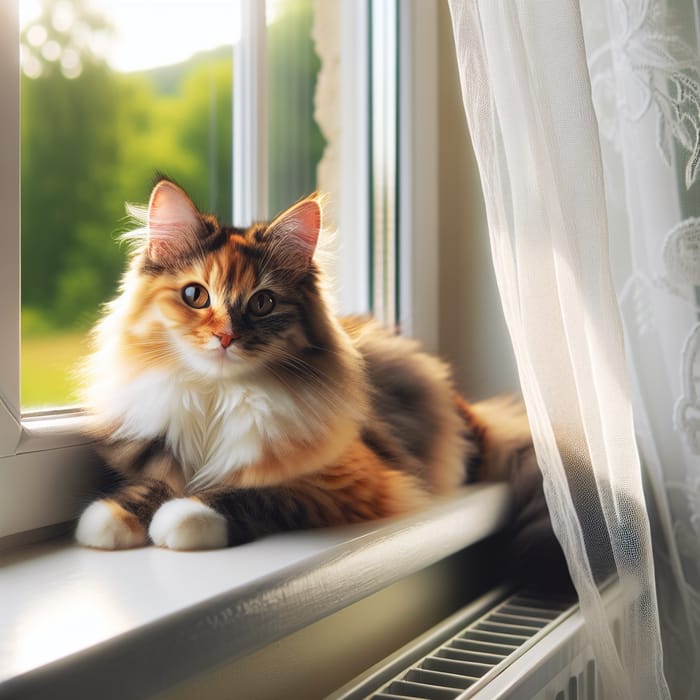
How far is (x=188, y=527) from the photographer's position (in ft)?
2.81

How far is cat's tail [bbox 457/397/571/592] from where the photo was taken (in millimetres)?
1230

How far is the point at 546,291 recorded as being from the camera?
973 mm

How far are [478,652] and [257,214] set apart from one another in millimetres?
732

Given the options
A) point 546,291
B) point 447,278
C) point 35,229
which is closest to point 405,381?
point 546,291

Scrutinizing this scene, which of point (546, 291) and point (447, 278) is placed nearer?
point (546, 291)

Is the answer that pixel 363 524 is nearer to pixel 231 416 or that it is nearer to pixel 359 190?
pixel 231 416

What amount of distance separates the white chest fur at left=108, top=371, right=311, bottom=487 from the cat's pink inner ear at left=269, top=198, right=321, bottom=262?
0.58 feet

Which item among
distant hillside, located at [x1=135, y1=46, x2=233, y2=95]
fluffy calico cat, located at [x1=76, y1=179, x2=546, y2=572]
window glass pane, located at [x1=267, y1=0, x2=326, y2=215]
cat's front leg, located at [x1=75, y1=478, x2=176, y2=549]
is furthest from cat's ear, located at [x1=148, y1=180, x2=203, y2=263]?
window glass pane, located at [x1=267, y1=0, x2=326, y2=215]

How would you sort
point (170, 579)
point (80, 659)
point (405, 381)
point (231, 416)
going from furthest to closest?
point (405, 381)
point (231, 416)
point (170, 579)
point (80, 659)

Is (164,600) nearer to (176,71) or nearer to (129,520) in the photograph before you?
(129,520)

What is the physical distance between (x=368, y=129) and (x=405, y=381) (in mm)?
583

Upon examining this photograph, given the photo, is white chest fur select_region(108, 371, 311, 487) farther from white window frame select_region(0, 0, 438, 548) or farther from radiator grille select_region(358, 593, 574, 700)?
radiator grille select_region(358, 593, 574, 700)

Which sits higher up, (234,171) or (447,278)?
(234,171)

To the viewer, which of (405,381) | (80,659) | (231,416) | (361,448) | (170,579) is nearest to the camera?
(80,659)
